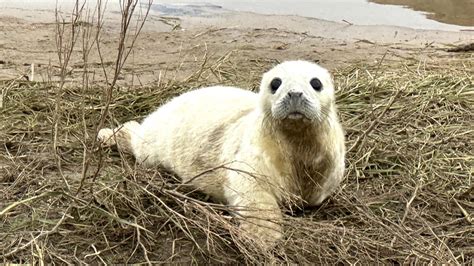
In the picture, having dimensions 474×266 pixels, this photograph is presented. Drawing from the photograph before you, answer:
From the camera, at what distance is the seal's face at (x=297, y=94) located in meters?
4.42

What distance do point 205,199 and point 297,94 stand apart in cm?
99

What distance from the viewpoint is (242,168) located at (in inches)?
187

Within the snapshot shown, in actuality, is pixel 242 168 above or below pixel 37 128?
above

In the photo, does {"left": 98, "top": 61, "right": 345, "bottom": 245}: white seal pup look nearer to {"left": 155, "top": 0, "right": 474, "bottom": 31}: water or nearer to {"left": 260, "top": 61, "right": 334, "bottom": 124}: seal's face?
{"left": 260, "top": 61, "right": 334, "bottom": 124}: seal's face

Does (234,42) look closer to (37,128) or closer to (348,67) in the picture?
(348,67)

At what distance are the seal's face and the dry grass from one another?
0.55m

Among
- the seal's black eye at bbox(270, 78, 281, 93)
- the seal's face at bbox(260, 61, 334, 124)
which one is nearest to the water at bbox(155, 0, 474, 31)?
the seal's face at bbox(260, 61, 334, 124)

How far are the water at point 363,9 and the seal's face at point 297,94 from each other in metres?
7.20

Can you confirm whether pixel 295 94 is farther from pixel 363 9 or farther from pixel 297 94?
pixel 363 9

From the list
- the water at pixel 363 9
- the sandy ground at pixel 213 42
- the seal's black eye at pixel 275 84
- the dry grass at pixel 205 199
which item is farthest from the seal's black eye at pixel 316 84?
the water at pixel 363 9

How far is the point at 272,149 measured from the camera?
4.71 m

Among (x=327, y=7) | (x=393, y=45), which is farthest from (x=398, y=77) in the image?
(x=327, y=7)

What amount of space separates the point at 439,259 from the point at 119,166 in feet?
7.11

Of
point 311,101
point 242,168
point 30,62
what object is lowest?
point 30,62
